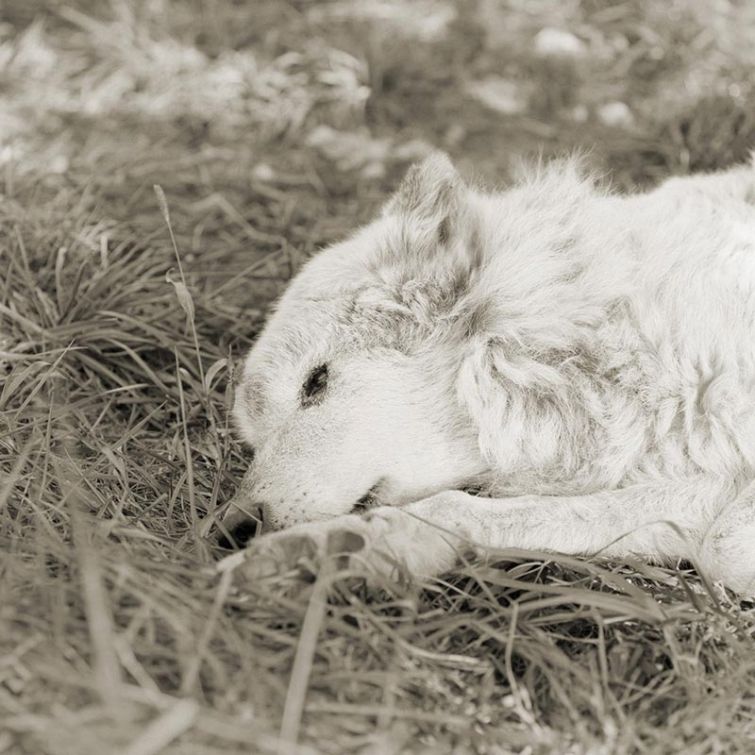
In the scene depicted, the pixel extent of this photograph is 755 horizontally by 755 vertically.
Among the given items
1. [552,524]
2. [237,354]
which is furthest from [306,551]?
[237,354]

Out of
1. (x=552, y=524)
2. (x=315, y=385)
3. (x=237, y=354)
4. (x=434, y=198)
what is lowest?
(x=237, y=354)

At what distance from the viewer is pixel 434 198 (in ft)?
10.7

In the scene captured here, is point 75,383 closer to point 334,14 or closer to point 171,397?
point 171,397

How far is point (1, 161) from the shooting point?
4.94 metres

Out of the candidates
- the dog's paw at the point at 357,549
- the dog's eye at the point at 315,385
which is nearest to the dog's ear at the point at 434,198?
the dog's eye at the point at 315,385

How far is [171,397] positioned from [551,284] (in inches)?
64.8

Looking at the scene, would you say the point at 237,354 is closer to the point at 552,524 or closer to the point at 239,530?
the point at 239,530

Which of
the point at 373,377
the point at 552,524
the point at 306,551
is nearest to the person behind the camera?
the point at 306,551

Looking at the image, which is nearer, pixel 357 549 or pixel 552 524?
pixel 357 549

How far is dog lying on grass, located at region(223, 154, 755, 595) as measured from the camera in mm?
2920

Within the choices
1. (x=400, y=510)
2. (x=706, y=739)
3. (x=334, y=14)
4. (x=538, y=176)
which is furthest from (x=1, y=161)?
(x=706, y=739)

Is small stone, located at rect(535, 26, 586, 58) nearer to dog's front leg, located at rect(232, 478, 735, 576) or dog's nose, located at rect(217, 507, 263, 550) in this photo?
dog's front leg, located at rect(232, 478, 735, 576)

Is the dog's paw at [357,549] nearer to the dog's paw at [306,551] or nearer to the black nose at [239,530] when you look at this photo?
the dog's paw at [306,551]

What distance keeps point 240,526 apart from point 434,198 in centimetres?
125
